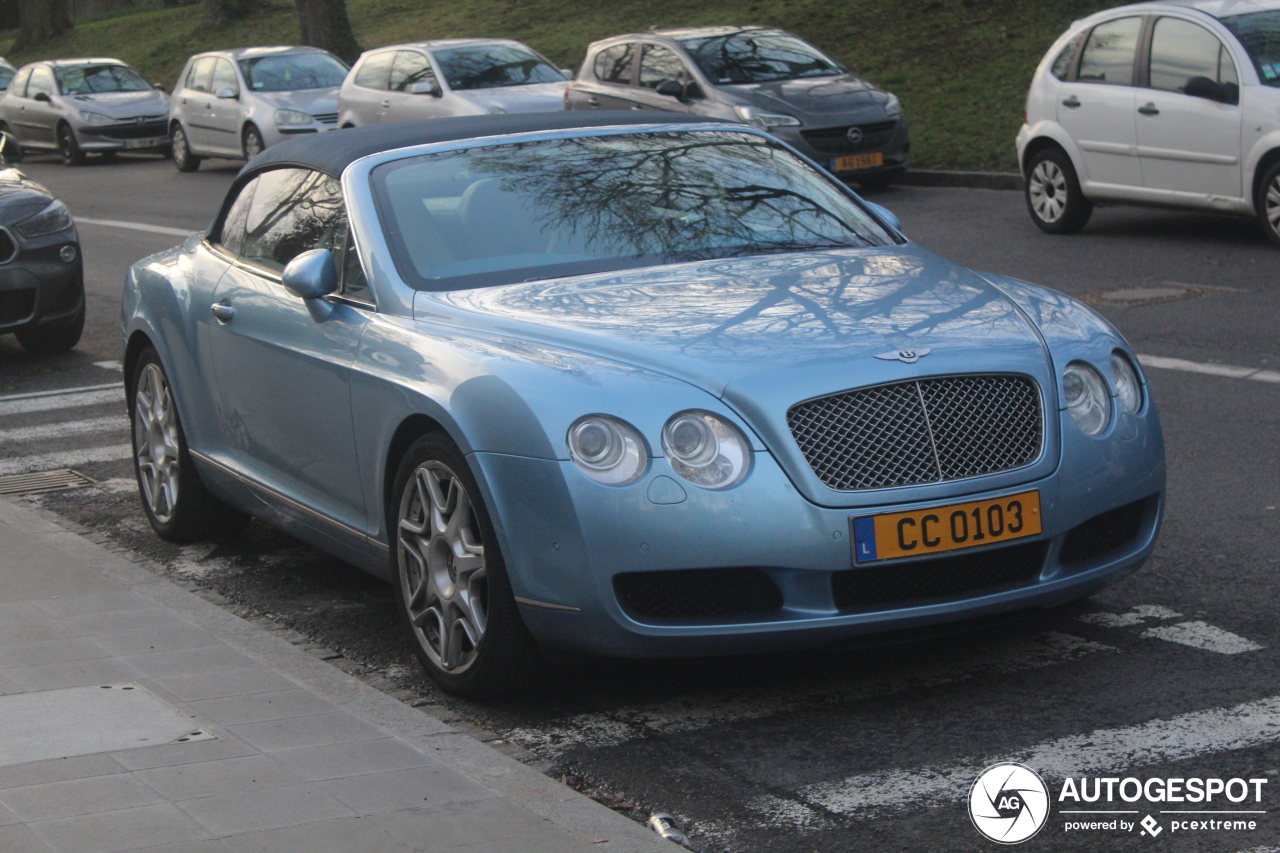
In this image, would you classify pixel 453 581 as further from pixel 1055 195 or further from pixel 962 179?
pixel 962 179

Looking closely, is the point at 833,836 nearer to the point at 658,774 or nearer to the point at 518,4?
the point at 658,774

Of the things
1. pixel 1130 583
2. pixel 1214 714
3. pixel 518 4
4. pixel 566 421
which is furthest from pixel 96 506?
pixel 518 4

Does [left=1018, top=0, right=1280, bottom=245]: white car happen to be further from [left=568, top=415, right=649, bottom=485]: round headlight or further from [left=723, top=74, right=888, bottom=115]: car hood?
[left=568, top=415, right=649, bottom=485]: round headlight

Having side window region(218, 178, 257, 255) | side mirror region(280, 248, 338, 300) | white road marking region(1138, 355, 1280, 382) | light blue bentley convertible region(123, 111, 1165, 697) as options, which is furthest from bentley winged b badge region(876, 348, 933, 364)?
white road marking region(1138, 355, 1280, 382)

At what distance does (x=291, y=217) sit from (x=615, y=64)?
13538 millimetres

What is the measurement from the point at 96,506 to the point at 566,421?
3.87 m

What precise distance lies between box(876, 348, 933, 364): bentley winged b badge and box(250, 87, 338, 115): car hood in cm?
2092

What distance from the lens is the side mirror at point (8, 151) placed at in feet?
40.9

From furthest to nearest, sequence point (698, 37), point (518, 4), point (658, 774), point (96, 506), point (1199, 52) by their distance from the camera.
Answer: point (518, 4)
point (698, 37)
point (1199, 52)
point (96, 506)
point (658, 774)

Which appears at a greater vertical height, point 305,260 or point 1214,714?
point 305,260

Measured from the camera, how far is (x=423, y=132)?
6.04 m

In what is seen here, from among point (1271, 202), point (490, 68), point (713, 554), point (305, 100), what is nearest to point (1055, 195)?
point (1271, 202)

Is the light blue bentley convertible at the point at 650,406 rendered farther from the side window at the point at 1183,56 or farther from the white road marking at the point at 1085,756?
the side window at the point at 1183,56

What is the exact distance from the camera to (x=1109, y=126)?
13477 millimetres
